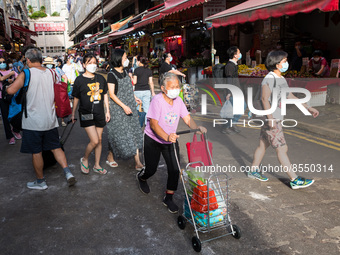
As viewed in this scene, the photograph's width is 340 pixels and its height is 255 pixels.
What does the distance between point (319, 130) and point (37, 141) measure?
19.4 ft

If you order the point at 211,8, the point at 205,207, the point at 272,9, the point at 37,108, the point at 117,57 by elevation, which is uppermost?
the point at 211,8

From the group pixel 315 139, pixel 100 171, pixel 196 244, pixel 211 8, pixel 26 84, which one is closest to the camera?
pixel 196 244

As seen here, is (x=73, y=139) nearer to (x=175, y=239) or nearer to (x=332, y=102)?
(x=175, y=239)

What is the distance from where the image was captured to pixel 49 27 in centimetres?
10744

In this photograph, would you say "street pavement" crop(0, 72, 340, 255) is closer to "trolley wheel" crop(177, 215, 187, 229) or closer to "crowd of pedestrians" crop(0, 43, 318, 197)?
"trolley wheel" crop(177, 215, 187, 229)

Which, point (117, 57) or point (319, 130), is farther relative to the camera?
point (319, 130)

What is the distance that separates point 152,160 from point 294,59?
9632mm

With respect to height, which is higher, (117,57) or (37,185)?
(117,57)

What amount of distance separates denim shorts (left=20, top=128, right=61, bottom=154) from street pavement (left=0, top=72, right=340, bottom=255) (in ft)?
2.05

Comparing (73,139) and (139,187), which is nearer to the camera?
(139,187)

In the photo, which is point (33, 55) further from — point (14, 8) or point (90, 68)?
point (14, 8)

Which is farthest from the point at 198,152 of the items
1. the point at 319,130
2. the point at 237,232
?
the point at 319,130

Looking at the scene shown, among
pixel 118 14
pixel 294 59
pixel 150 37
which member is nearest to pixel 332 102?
pixel 294 59

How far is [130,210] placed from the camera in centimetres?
395
